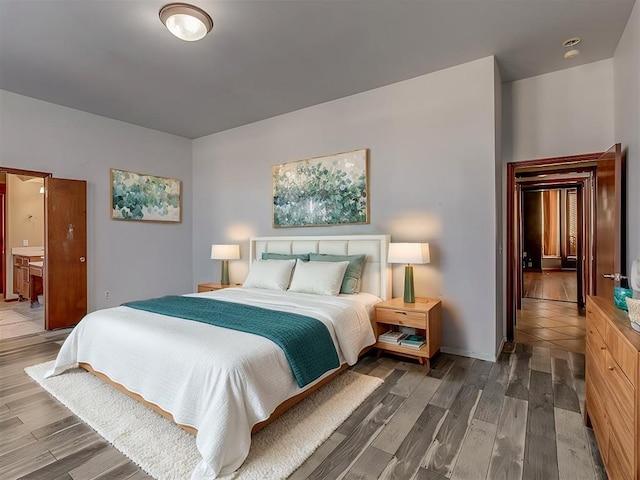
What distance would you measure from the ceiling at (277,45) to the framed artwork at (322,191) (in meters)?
0.84

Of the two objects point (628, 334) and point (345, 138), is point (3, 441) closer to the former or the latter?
point (628, 334)

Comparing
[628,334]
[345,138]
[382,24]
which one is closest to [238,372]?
[628,334]

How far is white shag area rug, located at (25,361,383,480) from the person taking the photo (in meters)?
1.76

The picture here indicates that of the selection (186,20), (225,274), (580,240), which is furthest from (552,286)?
(186,20)

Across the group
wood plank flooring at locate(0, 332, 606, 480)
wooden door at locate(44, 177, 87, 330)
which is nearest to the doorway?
wooden door at locate(44, 177, 87, 330)

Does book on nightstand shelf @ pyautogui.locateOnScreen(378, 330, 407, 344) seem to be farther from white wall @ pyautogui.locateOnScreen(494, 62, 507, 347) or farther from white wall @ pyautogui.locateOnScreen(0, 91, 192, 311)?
white wall @ pyautogui.locateOnScreen(0, 91, 192, 311)

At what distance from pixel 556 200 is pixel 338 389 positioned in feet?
32.7

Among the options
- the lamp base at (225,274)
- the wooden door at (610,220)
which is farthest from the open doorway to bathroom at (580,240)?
the lamp base at (225,274)

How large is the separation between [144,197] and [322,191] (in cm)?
292

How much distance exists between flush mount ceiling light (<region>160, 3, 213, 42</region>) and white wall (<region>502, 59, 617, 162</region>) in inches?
129

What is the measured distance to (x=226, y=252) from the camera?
4.88 metres

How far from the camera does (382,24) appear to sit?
2658mm

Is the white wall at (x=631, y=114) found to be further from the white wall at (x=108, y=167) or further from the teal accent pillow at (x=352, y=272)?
the white wall at (x=108, y=167)

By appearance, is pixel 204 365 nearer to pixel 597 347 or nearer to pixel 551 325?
pixel 597 347
